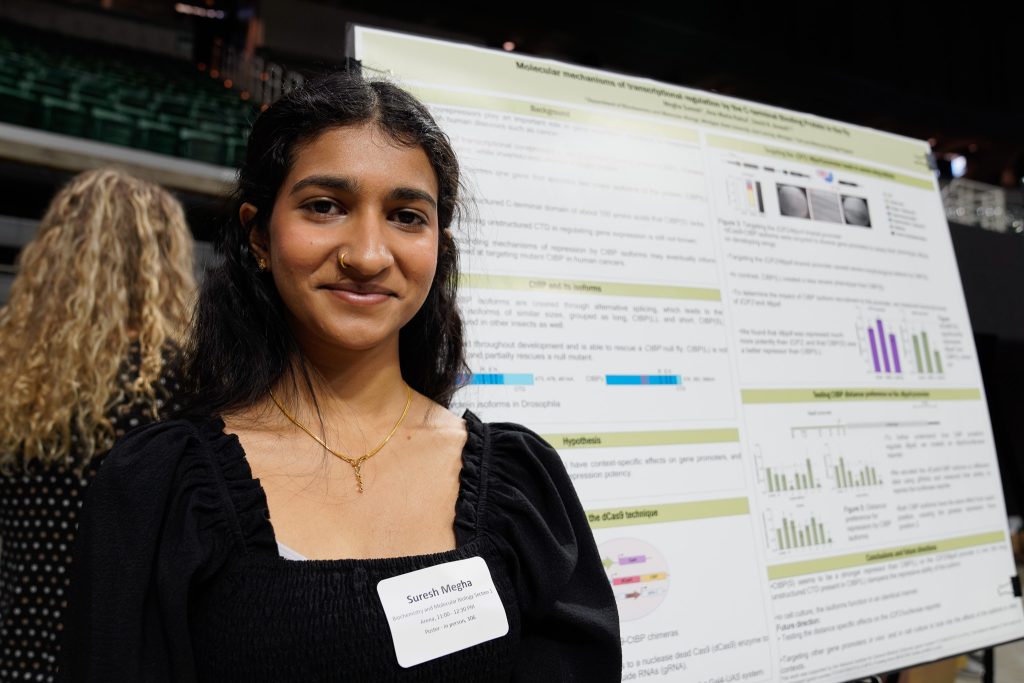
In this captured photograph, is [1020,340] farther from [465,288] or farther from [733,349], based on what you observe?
[465,288]

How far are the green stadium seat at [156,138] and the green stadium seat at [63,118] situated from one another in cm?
39

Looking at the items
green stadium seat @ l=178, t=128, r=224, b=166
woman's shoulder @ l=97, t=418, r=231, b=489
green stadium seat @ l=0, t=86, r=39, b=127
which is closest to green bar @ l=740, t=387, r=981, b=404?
woman's shoulder @ l=97, t=418, r=231, b=489

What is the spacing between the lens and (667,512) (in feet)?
4.49

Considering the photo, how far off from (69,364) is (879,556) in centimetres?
166

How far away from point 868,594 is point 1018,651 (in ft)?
12.0

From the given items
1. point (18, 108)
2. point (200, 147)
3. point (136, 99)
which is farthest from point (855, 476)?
point (136, 99)

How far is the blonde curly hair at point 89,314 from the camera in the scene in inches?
54.7

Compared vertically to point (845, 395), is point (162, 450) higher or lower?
lower

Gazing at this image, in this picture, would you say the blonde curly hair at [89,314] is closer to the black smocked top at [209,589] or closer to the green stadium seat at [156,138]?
the black smocked top at [209,589]

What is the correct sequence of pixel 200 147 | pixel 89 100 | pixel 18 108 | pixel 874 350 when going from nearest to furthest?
1. pixel 874 350
2. pixel 18 108
3. pixel 200 147
4. pixel 89 100

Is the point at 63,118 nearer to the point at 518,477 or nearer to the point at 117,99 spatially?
the point at 117,99

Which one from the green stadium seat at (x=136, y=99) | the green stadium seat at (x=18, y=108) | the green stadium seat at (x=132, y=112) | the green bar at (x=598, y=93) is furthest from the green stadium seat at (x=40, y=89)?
the green bar at (x=598, y=93)

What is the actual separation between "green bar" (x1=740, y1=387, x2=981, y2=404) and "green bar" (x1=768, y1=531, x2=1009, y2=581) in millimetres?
323

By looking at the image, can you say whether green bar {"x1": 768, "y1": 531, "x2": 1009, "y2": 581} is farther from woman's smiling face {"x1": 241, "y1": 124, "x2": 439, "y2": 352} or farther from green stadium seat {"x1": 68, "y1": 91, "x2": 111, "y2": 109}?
green stadium seat {"x1": 68, "y1": 91, "x2": 111, "y2": 109}
